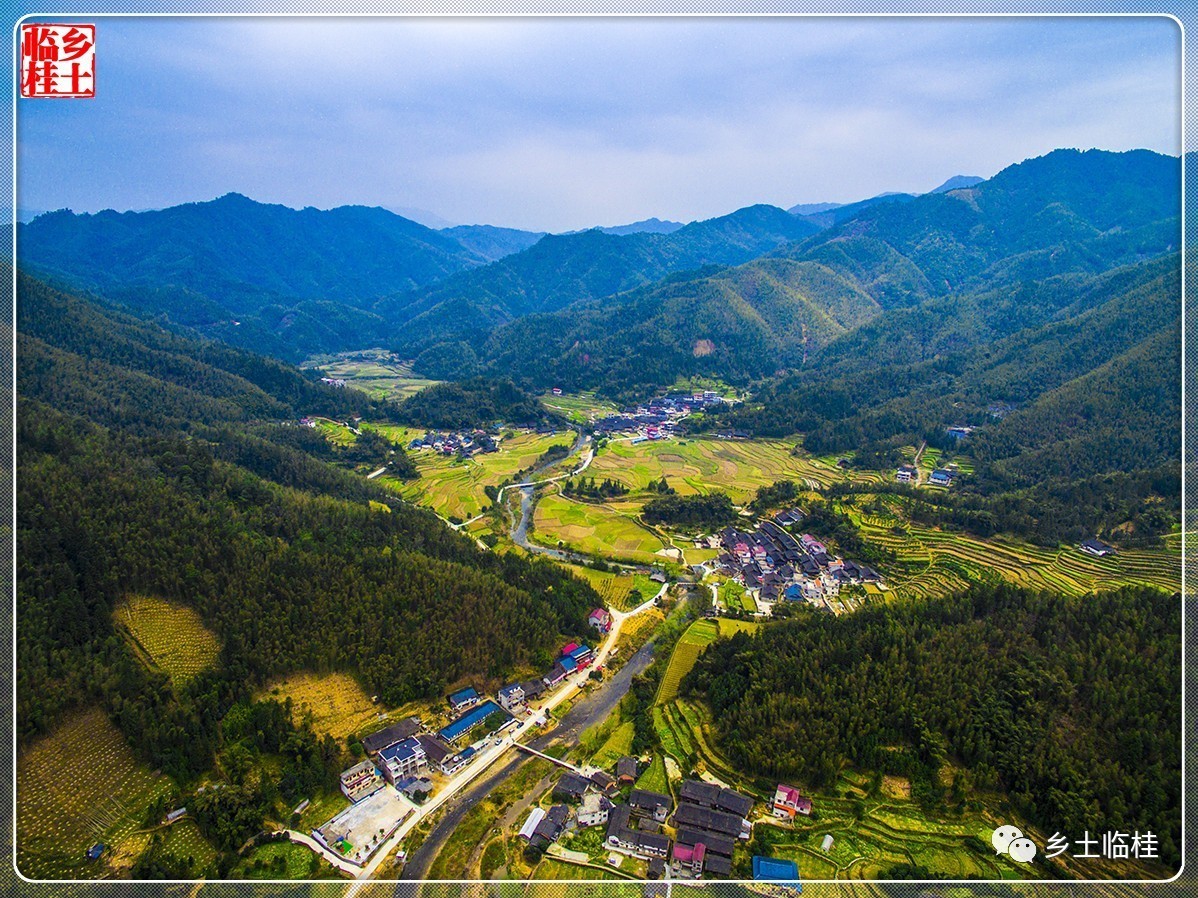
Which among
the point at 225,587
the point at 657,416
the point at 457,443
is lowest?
the point at 225,587

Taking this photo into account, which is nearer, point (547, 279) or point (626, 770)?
point (626, 770)

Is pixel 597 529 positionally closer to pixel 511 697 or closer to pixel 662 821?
pixel 511 697

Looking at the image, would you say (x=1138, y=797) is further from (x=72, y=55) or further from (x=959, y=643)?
(x=72, y=55)

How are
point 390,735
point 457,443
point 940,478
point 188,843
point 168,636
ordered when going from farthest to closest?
point 457,443, point 940,478, point 168,636, point 390,735, point 188,843

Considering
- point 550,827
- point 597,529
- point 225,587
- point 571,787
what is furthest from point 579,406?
point 550,827

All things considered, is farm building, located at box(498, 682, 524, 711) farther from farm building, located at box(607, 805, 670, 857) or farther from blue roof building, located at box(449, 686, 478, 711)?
farm building, located at box(607, 805, 670, 857)

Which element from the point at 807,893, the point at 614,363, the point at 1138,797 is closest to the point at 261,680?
the point at 807,893

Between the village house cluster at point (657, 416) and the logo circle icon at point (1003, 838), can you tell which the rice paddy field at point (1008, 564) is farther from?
the village house cluster at point (657, 416)

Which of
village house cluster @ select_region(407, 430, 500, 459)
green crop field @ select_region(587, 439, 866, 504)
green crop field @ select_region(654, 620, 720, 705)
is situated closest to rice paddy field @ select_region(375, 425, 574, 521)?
village house cluster @ select_region(407, 430, 500, 459)
